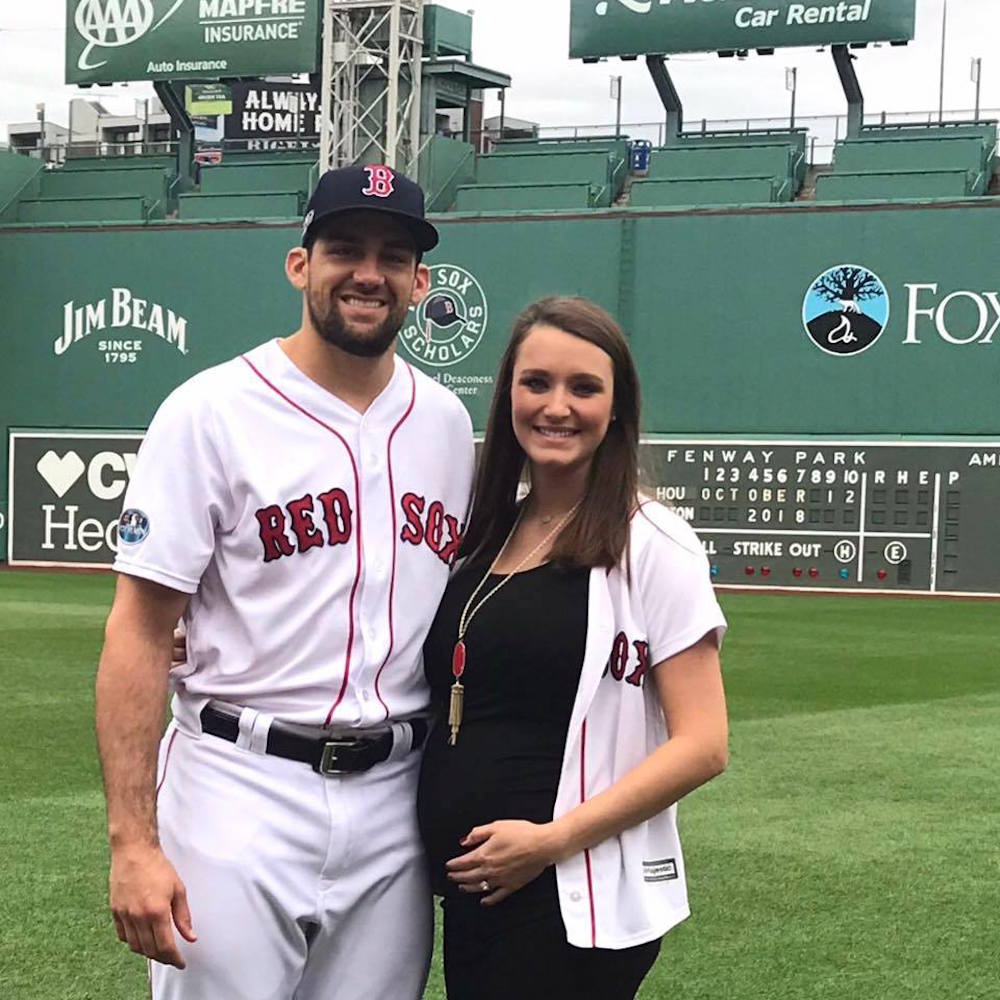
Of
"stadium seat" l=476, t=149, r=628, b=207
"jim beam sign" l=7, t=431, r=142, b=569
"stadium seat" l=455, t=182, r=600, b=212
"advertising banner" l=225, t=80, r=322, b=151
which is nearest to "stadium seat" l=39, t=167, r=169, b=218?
"jim beam sign" l=7, t=431, r=142, b=569

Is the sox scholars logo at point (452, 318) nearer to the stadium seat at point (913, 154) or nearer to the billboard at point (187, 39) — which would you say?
the billboard at point (187, 39)

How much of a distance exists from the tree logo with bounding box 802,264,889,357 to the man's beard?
70.3 ft

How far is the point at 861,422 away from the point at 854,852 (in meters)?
17.7

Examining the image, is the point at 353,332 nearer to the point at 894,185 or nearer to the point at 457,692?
the point at 457,692

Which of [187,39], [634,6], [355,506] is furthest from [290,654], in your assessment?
[187,39]

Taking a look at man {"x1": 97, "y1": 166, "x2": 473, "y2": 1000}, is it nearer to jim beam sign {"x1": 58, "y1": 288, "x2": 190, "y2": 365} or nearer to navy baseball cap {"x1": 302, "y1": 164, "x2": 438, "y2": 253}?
navy baseball cap {"x1": 302, "y1": 164, "x2": 438, "y2": 253}

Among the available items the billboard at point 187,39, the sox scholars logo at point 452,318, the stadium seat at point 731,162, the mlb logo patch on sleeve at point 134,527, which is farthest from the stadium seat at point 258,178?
the mlb logo patch on sleeve at point 134,527

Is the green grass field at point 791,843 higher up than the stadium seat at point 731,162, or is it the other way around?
the stadium seat at point 731,162

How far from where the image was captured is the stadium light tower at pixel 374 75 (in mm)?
23859

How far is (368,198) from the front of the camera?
2689 mm

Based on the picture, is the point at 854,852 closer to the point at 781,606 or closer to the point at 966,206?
the point at 781,606

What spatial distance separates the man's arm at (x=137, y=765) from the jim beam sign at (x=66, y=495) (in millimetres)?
24080

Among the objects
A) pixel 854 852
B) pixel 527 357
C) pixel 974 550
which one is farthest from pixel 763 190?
pixel 527 357

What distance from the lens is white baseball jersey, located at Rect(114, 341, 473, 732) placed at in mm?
2588
